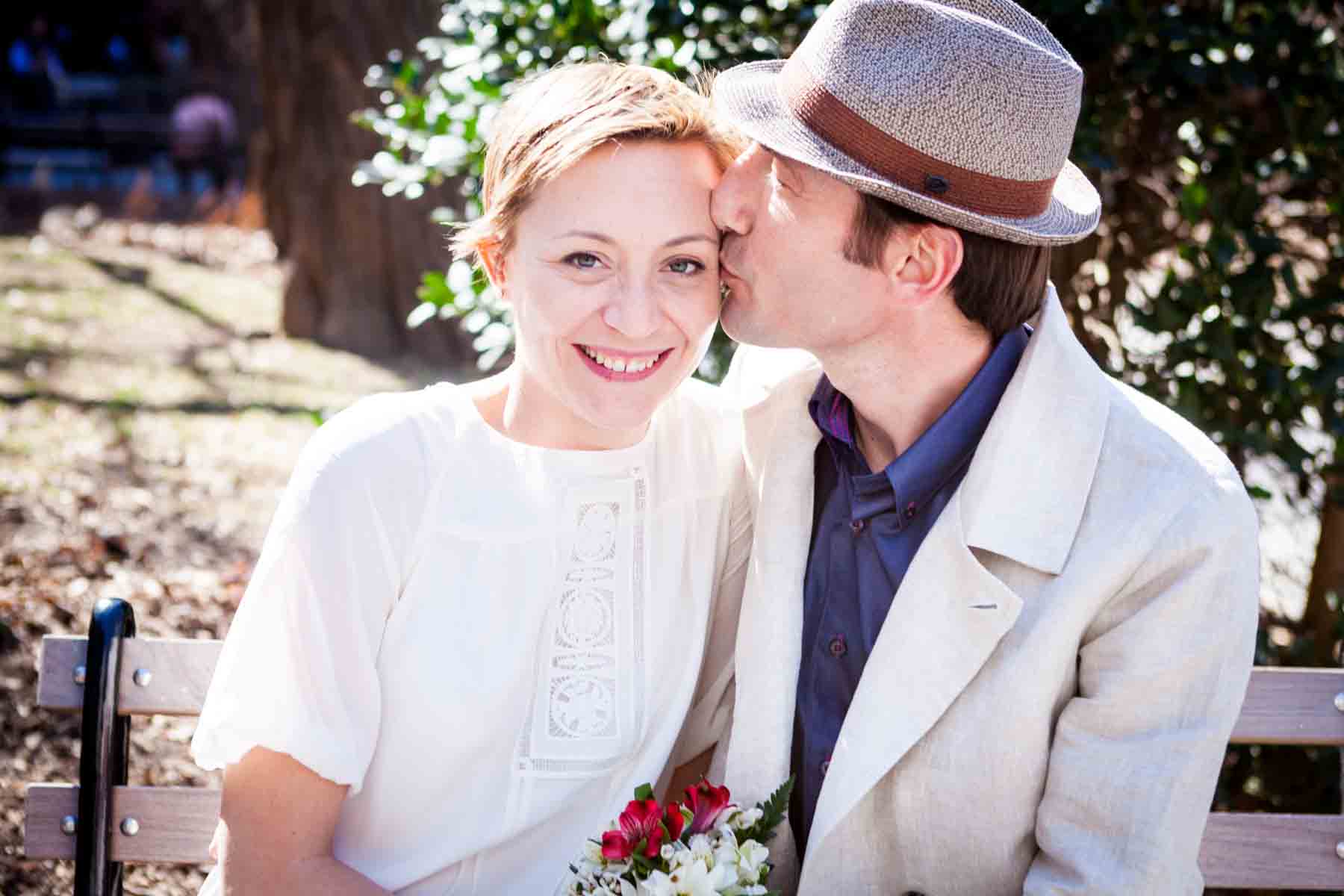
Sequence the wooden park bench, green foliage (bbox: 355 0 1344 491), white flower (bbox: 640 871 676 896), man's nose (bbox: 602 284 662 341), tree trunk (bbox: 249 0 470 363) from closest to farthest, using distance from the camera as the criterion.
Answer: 1. white flower (bbox: 640 871 676 896)
2. man's nose (bbox: 602 284 662 341)
3. the wooden park bench
4. green foliage (bbox: 355 0 1344 491)
5. tree trunk (bbox: 249 0 470 363)

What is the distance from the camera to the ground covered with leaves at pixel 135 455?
408cm

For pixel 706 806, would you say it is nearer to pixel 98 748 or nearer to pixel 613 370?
pixel 613 370

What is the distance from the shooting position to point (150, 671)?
2637 millimetres

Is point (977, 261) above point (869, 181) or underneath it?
underneath

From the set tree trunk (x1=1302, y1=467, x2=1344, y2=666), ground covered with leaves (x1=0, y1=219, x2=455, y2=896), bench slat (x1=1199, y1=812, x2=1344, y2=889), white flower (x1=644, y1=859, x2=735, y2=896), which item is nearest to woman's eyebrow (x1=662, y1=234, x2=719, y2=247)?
white flower (x1=644, y1=859, x2=735, y2=896)

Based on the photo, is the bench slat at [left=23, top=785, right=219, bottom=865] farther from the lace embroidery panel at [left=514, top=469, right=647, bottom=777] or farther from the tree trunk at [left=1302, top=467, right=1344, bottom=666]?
the tree trunk at [left=1302, top=467, right=1344, bottom=666]

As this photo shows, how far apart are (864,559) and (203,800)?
52.7 inches

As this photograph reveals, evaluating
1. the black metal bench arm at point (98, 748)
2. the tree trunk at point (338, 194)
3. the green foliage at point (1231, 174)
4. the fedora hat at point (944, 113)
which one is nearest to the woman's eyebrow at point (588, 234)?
the fedora hat at point (944, 113)

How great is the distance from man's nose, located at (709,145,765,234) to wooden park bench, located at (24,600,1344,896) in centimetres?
124

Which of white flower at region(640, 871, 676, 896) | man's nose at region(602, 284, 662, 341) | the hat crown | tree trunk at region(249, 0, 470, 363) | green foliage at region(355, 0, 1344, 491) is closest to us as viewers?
white flower at region(640, 871, 676, 896)

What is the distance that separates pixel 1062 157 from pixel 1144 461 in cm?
55

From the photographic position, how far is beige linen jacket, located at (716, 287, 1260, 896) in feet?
7.05

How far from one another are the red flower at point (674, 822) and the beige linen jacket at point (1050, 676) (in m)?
0.32

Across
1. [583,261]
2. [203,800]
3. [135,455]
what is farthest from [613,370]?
[135,455]
